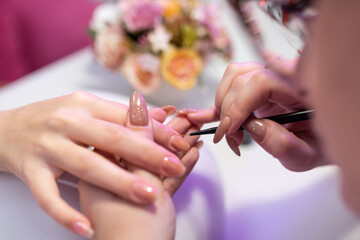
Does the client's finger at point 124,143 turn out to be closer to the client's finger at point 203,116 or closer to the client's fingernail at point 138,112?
the client's fingernail at point 138,112

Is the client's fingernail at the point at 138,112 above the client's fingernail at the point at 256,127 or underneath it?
above

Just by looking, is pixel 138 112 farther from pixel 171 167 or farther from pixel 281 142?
pixel 281 142

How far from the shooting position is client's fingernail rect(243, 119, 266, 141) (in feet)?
1.62

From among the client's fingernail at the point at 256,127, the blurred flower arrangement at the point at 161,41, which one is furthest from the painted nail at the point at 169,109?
the blurred flower arrangement at the point at 161,41

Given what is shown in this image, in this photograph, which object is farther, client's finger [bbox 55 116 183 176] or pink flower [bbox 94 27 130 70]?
pink flower [bbox 94 27 130 70]

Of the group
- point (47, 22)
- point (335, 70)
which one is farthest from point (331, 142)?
point (47, 22)

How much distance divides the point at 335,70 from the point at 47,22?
135 centimetres

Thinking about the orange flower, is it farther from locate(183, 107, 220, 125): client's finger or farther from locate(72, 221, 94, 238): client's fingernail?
locate(72, 221, 94, 238): client's fingernail

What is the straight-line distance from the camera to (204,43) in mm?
1004

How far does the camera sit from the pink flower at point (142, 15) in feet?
3.15

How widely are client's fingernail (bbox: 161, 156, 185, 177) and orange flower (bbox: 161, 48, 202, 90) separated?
0.57 meters

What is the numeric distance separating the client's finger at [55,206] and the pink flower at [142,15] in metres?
0.65

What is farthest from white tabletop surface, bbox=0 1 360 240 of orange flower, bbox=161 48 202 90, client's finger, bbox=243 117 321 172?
orange flower, bbox=161 48 202 90

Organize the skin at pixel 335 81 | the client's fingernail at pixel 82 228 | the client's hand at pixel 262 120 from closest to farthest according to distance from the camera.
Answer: the skin at pixel 335 81, the client's fingernail at pixel 82 228, the client's hand at pixel 262 120
